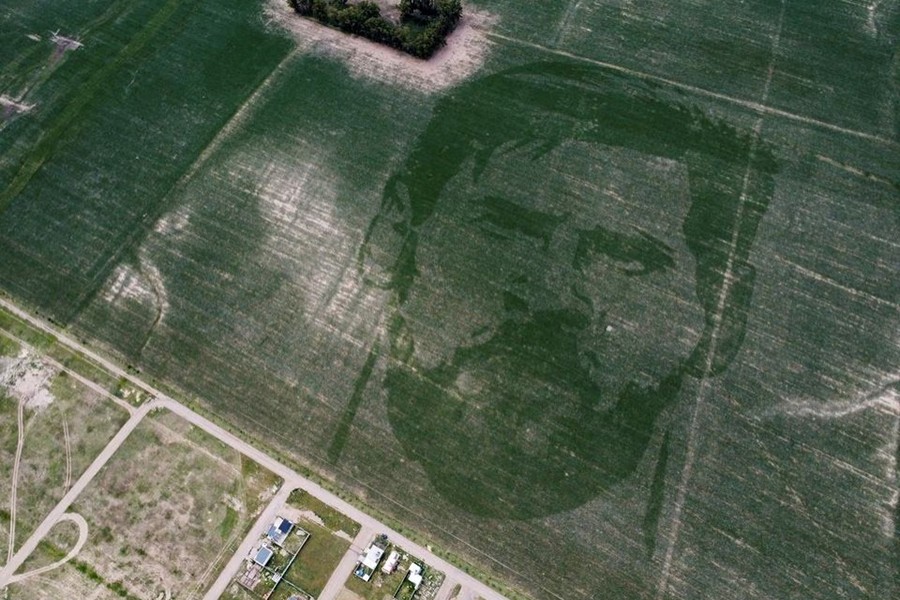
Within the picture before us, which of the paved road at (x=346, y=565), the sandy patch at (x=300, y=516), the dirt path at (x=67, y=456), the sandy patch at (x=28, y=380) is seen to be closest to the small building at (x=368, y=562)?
the paved road at (x=346, y=565)

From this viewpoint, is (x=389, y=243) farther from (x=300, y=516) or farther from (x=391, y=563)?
(x=391, y=563)

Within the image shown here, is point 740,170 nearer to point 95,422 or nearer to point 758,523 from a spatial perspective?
point 758,523

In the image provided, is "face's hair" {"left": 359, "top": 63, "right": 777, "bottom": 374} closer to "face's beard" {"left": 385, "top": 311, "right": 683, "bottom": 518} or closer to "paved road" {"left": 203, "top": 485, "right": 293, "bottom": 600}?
"face's beard" {"left": 385, "top": 311, "right": 683, "bottom": 518}

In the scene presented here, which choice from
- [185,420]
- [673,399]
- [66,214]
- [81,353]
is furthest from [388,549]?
[66,214]

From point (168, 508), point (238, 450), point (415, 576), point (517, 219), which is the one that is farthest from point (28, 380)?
point (517, 219)

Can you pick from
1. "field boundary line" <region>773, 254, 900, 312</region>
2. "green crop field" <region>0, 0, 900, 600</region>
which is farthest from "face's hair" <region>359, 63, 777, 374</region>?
"field boundary line" <region>773, 254, 900, 312</region>
